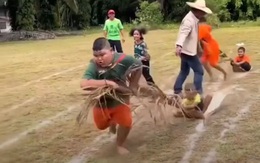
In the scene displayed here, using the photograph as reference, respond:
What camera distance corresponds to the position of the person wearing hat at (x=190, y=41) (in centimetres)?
723

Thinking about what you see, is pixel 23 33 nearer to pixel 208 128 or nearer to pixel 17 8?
pixel 17 8

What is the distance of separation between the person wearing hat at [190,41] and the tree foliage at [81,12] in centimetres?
1995

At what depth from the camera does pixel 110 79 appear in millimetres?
5340

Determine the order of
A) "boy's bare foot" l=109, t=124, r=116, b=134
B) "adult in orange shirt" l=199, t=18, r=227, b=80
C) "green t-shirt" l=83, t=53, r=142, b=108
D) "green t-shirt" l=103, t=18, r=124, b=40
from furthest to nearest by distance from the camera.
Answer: "green t-shirt" l=103, t=18, r=124, b=40 → "adult in orange shirt" l=199, t=18, r=227, b=80 → "boy's bare foot" l=109, t=124, r=116, b=134 → "green t-shirt" l=83, t=53, r=142, b=108

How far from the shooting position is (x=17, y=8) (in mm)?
30438

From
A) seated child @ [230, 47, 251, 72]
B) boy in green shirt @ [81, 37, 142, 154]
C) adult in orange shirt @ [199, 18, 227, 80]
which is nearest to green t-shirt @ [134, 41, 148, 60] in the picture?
adult in orange shirt @ [199, 18, 227, 80]

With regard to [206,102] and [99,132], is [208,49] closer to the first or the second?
[206,102]

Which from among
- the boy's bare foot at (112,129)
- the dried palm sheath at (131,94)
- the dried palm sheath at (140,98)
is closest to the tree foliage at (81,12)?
the dried palm sheath at (140,98)

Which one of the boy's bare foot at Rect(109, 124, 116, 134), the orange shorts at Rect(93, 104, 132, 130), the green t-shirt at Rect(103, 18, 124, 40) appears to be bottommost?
the boy's bare foot at Rect(109, 124, 116, 134)

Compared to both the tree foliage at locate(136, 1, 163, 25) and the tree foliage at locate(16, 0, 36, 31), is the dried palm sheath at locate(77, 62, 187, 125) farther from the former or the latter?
the tree foliage at locate(136, 1, 163, 25)

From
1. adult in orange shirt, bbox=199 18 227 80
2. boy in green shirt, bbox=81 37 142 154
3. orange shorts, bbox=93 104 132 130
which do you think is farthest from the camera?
adult in orange shirt, bbox=199 18 227 80

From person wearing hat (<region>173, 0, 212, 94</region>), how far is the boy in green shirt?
1.95 m

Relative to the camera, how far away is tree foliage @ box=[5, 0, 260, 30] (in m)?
30.4

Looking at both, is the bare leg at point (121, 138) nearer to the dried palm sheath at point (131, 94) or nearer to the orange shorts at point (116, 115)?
the orange shorts at point (116, 115)
